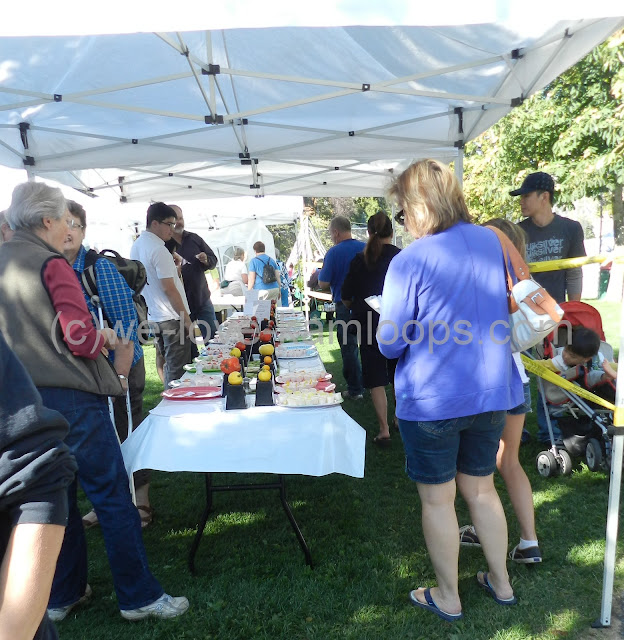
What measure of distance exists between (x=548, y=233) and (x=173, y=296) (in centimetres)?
264

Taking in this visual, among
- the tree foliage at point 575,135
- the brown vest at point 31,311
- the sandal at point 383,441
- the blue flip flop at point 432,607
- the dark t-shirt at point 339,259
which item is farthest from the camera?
the tree foliage at point 575,135

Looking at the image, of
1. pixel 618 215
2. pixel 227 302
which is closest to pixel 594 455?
pixel 227 302

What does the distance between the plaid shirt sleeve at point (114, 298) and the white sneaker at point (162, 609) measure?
1.10m

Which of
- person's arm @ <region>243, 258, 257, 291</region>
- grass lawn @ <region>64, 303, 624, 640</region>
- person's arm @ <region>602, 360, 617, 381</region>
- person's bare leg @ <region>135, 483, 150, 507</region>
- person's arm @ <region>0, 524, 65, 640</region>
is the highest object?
person's arm @ <region>243, 258, 257, 291</region>

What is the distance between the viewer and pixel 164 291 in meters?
4.37

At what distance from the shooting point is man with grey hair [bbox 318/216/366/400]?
5.38 meters

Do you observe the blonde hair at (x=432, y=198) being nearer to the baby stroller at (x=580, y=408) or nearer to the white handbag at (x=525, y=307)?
the white handbag at (x=525, y=307)

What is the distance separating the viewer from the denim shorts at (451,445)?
2.13m

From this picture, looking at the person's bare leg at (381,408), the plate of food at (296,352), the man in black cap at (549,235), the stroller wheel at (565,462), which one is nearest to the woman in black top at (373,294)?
the person's bare leg at (381,408)

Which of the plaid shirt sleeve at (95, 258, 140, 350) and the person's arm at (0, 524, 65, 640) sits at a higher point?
Result: the plaid shirt sleeve at (95, 258, 140, 350)

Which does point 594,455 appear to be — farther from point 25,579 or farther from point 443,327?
point 25,579

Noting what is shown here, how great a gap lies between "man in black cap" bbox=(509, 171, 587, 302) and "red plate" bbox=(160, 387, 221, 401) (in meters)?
2.37

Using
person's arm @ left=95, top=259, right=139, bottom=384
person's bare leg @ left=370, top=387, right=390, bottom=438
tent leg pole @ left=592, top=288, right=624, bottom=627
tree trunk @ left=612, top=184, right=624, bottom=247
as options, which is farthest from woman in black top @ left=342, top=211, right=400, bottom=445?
tree trunk @ left=612, top=184, right=624, bottom=247

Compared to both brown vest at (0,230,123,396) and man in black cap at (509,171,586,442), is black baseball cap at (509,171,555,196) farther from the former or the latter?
brown vest at (0,230,123,396)
